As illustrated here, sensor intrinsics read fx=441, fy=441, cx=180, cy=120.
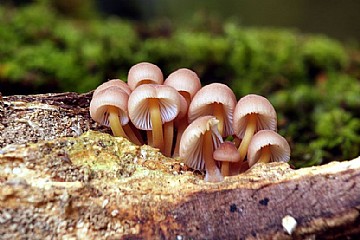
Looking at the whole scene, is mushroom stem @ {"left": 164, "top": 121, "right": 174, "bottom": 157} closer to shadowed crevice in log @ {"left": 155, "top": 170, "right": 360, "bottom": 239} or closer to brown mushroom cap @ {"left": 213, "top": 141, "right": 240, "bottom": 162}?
brown mushroom cap @ {"left": 213, "top": 141, "right": 240, "bottom": 162}

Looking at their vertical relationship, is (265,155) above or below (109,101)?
below

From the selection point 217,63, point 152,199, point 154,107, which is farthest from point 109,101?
point 217,63

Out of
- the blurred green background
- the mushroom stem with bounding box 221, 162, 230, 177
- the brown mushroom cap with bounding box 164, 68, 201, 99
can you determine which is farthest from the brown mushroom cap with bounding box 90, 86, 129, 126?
the blurred green background

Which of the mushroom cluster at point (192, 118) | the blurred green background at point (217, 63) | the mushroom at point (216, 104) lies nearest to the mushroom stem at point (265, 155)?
the mushroom cluster at point (192, 118)

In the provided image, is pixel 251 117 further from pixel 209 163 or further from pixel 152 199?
pixel 152 199

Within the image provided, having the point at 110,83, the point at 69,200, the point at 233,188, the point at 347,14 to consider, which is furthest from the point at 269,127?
the point at 347,14

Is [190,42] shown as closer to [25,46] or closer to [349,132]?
[25,46]
